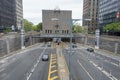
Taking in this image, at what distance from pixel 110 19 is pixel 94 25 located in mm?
53642

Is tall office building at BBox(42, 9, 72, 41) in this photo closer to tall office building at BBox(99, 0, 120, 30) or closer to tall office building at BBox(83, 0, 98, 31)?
tall office building at BBox(99, 0, 120, 30)

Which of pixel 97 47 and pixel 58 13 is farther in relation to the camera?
pixel 58 13

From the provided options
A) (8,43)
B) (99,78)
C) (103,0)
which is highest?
(103,0)

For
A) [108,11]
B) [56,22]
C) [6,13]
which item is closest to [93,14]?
[108,11]

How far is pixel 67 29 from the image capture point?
14650cm

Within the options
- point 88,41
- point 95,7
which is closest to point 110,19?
point 88,41

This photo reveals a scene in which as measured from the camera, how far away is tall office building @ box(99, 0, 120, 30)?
392 ft

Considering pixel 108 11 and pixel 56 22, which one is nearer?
pixel 108 11

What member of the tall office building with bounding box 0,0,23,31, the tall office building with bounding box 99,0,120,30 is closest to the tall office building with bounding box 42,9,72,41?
the tall office building with bounding box 0,0,23,31

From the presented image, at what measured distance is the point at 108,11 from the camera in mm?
133750

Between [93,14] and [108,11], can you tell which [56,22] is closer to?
[108,11]

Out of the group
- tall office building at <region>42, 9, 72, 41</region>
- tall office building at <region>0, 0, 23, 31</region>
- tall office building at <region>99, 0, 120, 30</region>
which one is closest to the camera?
tall office building at <region>0, 0, 23, 31</region>

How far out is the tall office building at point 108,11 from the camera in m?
120

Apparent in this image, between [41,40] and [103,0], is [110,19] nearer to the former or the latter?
[103,0]
